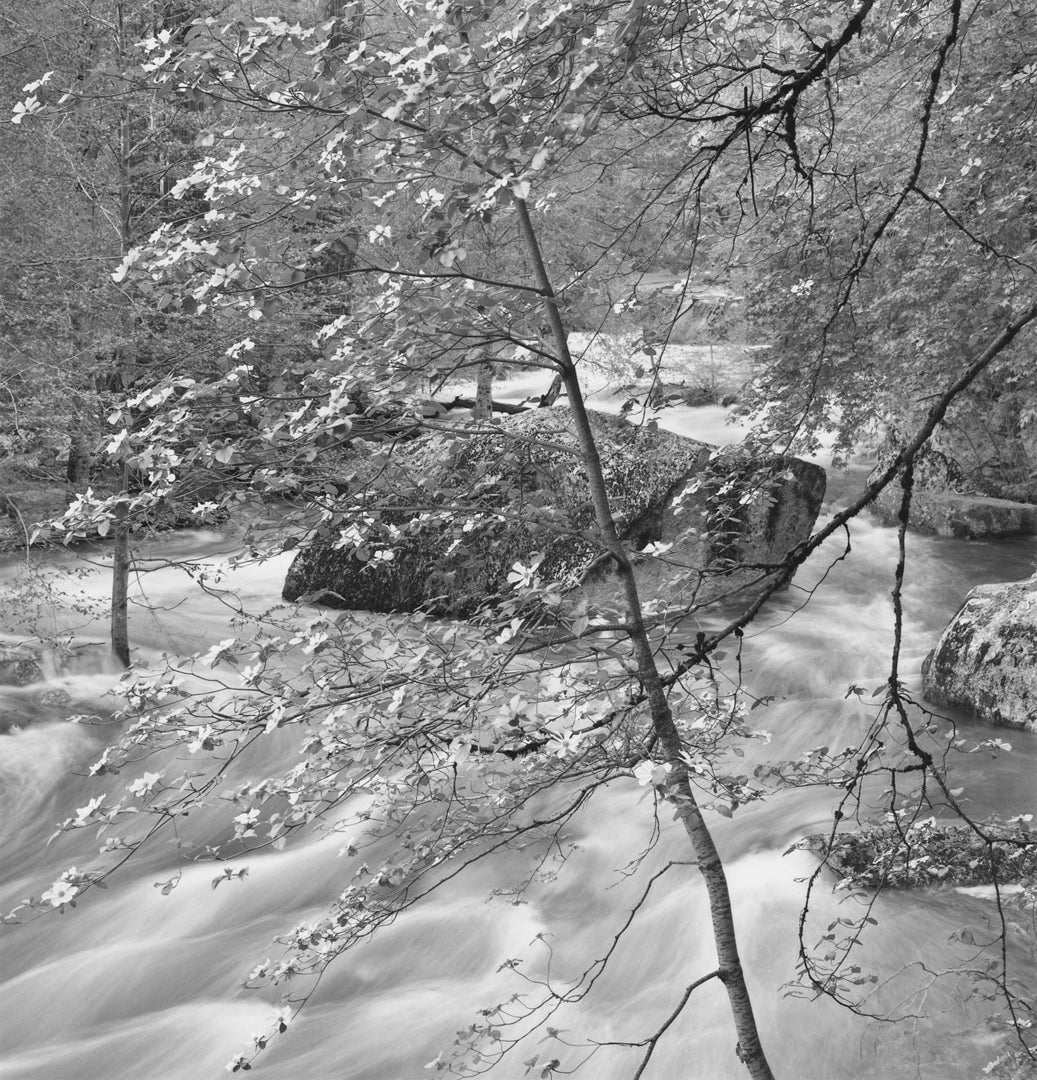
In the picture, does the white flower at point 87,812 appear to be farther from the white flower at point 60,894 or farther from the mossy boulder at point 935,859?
the mossy boulder at point 935,859

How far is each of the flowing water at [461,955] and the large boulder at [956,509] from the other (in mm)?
6361

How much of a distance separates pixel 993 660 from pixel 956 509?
6.33 metres

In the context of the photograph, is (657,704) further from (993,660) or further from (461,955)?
(993,660)

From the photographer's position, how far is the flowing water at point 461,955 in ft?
16.0

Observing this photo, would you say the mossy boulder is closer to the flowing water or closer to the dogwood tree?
the flowing water

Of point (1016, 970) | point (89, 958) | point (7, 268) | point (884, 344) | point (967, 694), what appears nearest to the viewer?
point (1016, 970)

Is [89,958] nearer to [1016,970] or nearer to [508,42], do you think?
[1016,970]

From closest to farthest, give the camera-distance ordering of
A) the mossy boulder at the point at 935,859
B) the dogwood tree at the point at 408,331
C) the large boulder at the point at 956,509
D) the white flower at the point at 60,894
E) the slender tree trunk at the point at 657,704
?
the dogwood tree at the point at 408,331, the white flower at the point at 60,894, the slender tree trunk at the point at 657,704, the mossy boulder at the point at 935,859, the large boulder at the point at 956,509

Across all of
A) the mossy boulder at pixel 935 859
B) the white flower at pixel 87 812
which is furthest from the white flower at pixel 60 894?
the mossy boulder at pixel 935 859

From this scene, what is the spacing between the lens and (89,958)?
20.1ft

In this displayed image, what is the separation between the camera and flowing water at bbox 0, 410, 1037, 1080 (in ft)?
16.0

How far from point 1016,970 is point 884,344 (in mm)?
7046

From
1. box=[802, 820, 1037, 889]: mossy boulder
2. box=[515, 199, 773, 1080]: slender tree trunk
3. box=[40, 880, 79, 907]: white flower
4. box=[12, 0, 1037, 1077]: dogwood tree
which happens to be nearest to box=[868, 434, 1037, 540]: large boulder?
box=[802, 820, 1037, 889]: mossy boulder

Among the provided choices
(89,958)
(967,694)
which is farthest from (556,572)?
(89,958)
